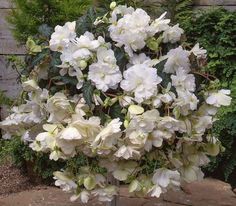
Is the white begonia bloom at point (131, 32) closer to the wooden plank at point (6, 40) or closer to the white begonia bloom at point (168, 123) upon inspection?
the white begonia bloom at point (168, 123)

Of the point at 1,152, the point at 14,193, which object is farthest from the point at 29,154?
the point at 1,152

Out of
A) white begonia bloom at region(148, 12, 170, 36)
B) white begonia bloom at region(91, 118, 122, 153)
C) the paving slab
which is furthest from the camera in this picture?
the paving slab

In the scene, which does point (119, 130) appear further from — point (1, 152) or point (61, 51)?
point (1, 152)

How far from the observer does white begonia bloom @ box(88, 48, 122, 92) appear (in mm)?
1982

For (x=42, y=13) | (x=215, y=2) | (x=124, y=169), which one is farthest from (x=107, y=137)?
(x=215, y=2)

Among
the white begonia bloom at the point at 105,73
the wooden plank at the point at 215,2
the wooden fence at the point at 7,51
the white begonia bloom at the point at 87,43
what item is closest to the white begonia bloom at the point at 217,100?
the white begonia bloom at the point at 105,73

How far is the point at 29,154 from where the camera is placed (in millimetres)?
4023

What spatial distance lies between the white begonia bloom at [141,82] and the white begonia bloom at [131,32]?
0.10 meters

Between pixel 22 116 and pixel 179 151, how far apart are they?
62 centimetres

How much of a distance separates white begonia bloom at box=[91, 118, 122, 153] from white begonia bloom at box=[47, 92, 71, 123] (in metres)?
0.18

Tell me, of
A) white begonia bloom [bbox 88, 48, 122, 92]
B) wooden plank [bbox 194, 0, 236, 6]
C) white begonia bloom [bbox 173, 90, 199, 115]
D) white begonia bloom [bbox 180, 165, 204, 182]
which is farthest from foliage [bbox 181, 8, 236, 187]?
white begonia bloom [bbox 88, 48, 122, 92]

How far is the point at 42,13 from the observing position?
4.30 metres

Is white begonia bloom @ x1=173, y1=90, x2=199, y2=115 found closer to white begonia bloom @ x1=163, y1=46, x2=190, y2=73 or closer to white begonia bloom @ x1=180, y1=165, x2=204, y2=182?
white begonia bloom @ x1=163, y1=46, x2=190, y2=73

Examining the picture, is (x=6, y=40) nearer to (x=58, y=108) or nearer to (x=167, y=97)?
(x=58, y=108)
